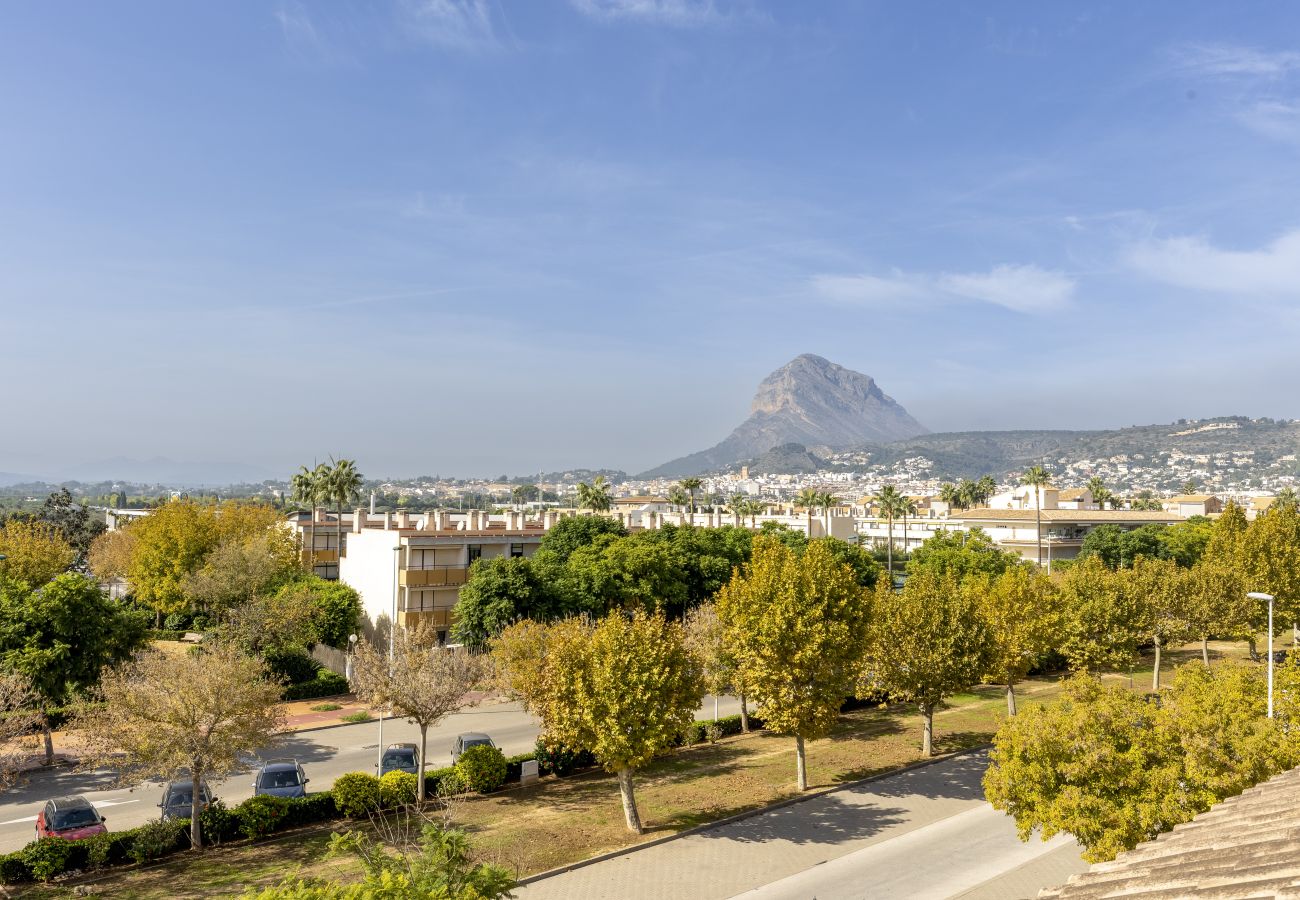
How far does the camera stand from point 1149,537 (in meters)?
87.0

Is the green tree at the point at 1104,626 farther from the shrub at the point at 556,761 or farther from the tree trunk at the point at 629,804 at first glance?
the tree trunk at the point at 629,804

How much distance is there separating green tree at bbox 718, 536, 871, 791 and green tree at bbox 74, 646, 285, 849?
15.6 m

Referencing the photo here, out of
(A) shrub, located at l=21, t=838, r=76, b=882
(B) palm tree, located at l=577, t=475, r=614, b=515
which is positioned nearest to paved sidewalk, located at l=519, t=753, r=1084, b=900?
(A) shrub, located at l=21, t=838, r=76, b=882

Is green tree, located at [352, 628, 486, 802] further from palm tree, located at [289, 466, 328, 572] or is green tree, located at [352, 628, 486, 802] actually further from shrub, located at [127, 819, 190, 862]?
palm tree, located at [289, 466, 328, 572]

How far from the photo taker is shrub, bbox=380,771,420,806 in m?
28.2

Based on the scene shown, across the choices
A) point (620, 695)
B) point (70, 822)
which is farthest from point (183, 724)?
point (620, 695)

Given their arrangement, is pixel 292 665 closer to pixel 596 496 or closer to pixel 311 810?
pixel 311 810

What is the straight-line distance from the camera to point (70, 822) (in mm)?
25156

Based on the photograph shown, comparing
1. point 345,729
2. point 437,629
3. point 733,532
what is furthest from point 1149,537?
point 345,729

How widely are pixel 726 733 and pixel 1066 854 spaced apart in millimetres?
16632

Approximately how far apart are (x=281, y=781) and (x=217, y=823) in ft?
12.5

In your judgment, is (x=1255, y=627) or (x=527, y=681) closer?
(x=527, y=681)

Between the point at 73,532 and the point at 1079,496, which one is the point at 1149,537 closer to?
the point at 1079,496

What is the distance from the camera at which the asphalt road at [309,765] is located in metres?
29.1
